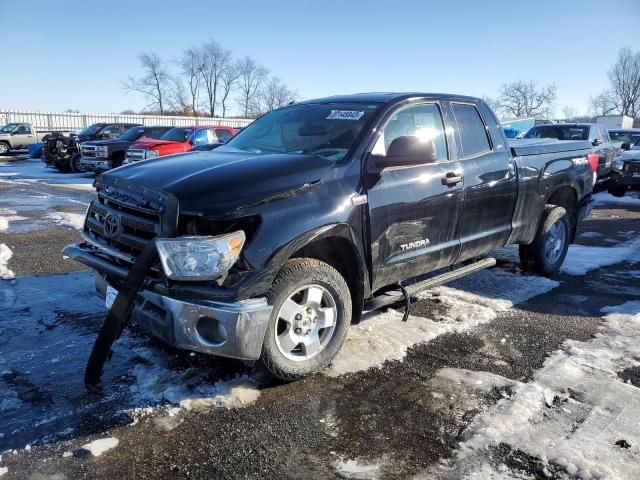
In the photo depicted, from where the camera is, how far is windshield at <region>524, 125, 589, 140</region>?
13656 mm

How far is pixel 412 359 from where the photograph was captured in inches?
149

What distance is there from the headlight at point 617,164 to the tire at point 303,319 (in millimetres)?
12956

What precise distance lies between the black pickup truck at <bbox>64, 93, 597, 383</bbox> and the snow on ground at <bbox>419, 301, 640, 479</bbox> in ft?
3.41

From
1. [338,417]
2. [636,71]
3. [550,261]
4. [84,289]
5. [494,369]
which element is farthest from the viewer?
[636,71]

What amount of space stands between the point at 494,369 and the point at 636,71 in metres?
89.4

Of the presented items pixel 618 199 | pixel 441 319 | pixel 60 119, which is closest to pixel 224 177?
pixel 441 319

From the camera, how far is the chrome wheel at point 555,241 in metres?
5.92

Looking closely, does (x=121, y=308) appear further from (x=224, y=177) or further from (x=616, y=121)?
(x=616, y=121)

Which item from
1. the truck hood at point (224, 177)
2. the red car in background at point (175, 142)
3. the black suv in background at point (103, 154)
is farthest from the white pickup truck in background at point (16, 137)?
the truck hood at point (224, 177)

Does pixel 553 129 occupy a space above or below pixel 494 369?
above

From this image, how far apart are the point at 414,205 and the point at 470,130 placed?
131cm

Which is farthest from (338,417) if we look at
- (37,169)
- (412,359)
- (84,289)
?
(37,169)

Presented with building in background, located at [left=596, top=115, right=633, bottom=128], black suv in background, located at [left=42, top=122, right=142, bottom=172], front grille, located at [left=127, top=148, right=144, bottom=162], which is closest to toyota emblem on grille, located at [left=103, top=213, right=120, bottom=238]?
front grille, located at [left=127, top=148, right=144, bottom=162]

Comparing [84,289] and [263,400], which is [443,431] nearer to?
[263,400]
